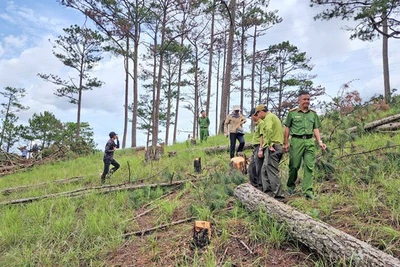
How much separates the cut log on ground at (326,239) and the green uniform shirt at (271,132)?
1.14 metres

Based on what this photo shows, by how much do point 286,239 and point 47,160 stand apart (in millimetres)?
13937

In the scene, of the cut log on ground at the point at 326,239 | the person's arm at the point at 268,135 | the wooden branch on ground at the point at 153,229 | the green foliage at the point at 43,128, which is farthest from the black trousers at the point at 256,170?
the green foliage at the point at 43,128

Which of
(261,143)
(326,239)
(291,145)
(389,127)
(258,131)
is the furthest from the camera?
(389,127)

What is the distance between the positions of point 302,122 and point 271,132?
531 millimetres

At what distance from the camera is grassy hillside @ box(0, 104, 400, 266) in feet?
12.3

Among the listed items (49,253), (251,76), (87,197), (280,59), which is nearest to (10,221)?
(87,197)

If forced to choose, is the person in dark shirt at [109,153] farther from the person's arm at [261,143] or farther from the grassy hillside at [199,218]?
the person's arm at [261,143]

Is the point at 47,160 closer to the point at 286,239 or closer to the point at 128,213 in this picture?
the point at 128,213

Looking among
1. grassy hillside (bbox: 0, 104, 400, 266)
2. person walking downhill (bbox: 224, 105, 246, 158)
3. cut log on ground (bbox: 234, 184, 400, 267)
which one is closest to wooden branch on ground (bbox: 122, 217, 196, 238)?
grassy hillside (bbox: 0, 104, 400, 266)

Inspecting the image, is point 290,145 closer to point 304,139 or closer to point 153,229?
point 304,139

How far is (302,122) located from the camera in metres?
4.98

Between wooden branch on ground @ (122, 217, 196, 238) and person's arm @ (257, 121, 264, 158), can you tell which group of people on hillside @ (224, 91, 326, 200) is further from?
wooden branch on ground @ (122, 217, 196, 238)

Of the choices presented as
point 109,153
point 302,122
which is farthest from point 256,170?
point 109,153

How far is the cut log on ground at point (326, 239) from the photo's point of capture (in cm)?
295
